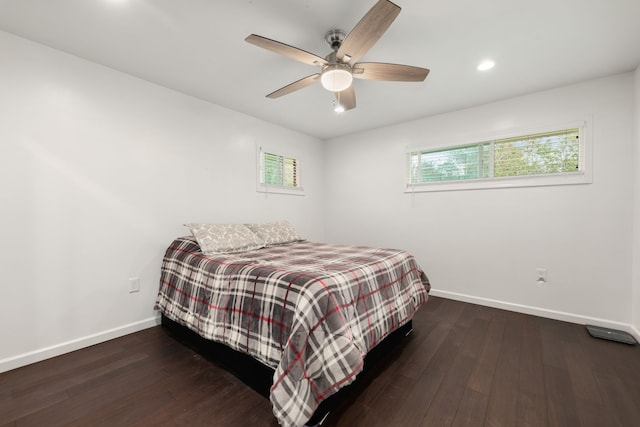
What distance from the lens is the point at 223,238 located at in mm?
2590

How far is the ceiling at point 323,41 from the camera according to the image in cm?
170

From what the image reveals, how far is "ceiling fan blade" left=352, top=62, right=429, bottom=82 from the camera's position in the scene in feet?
6.03

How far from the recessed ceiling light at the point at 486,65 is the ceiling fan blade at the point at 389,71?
80 centimetres

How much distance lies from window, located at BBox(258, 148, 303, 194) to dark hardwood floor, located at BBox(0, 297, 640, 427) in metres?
2.19

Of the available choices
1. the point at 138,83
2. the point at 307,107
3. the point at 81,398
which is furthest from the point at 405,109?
the point at 81,398

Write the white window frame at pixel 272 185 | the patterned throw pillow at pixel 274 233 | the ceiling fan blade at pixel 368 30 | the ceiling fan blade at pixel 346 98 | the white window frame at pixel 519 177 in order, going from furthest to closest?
the white window frame at pixel 272 185 < the patterned throw pillow at pixel 274 233 < the white window frame at pixel 519 177 < the ceiling fan blade at pixel 346 98 < the ceiling fan blade at pixel 368 30

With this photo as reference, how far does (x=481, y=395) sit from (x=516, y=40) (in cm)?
249

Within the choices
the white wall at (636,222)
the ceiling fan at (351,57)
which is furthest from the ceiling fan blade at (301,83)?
the white wall at (636,222)

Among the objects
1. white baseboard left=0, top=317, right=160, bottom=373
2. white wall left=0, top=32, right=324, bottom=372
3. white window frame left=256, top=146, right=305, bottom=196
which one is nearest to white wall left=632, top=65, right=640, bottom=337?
white window frame left=256, top=146, right=305, bottom=196

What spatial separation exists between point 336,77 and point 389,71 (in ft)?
1.26

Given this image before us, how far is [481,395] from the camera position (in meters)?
1.61

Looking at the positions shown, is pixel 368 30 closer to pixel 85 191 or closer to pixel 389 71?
pixel 389 71

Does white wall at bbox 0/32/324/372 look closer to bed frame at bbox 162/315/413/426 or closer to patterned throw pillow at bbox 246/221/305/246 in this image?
patterned throw pillow at bbox 246/221/305/246

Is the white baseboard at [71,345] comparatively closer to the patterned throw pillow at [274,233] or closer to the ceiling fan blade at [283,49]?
the patterned throw pillow at [274,233]
